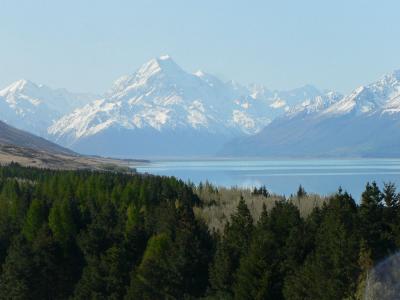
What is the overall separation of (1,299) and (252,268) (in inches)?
897

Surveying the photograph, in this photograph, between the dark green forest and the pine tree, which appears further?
the pine tree

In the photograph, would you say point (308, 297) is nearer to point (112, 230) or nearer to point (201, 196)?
point (112, 230)

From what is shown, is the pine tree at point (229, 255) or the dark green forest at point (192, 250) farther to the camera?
the pine tree at point (229, 255)

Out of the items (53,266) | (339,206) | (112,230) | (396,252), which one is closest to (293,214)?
(339,206)

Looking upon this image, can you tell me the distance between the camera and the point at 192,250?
50156mm

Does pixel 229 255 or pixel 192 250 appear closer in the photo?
pixel 229 255

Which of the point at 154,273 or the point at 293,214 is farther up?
the point at 293,214

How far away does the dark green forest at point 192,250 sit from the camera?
41.0m

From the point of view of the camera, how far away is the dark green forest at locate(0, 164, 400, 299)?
41.0 meters

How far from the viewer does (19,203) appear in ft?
236

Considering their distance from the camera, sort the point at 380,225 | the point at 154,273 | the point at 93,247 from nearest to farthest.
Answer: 1. the point at 380,225
2. the point at 154,273
3. the point at 93,247

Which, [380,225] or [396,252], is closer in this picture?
[396,252]

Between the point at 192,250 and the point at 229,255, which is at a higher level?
the point at 229,255

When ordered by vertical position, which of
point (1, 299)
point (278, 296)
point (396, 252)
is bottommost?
point (1, 299)
